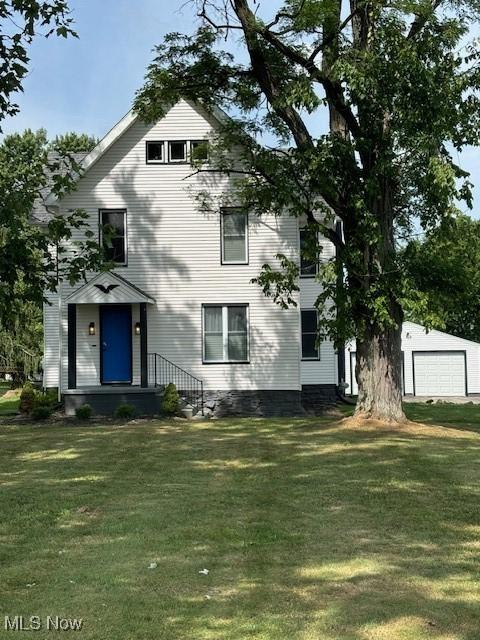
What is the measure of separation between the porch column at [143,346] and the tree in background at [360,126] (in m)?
4.65

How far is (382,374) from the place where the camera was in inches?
561

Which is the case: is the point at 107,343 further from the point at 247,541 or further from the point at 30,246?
the point at 247,541

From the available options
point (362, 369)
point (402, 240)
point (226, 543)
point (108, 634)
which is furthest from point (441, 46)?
point (108, 634)

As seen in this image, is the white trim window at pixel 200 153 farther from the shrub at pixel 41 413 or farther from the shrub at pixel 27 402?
the shrub at pixel 27 402

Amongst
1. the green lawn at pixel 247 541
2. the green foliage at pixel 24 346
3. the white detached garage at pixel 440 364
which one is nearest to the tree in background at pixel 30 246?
the green lawn at pixel 247 541

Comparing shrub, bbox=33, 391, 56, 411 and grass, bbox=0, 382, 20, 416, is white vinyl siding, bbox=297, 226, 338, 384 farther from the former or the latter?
grass, bbox=0, 382, 20, 416

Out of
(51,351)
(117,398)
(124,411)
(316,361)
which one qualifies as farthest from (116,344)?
(316,361)

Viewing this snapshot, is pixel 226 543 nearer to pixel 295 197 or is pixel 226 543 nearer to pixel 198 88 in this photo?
pixel 295 197

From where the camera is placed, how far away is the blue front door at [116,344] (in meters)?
18.7

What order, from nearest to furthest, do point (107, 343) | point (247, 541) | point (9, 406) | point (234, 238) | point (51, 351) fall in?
point (247, 541) < point (107, 343) < point (234, 238) < point (51, 351) < point (9, 406)

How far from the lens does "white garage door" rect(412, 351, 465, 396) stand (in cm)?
3281

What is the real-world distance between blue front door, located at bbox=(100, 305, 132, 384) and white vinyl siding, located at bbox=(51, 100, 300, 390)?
1.09ft

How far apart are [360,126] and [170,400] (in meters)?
8.09

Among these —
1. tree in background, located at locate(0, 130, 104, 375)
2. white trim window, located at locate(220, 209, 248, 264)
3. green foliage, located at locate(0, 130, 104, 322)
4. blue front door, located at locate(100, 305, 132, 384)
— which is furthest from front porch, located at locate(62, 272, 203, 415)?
green foliage, located at locate(0, 130, 104, 322)
